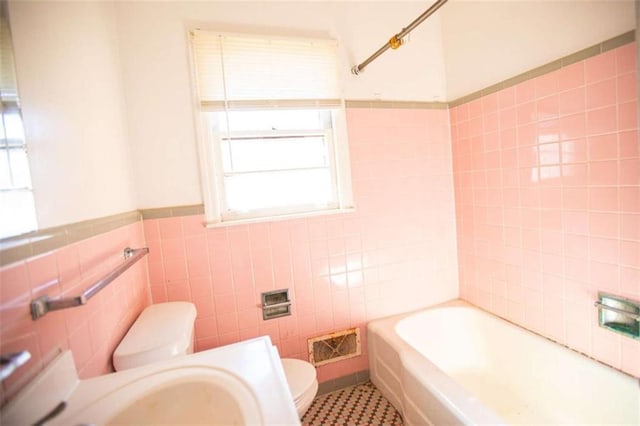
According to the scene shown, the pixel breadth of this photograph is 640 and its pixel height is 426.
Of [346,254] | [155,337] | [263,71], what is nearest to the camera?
[155,337]

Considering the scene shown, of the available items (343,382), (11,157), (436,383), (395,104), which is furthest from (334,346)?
(11,157)

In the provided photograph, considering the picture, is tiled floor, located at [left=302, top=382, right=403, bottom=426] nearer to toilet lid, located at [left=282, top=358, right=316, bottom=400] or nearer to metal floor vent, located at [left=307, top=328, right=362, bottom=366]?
metal floor vent, located at [left=307, top=328, right=362, bottom=366]

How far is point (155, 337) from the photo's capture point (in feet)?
3.57

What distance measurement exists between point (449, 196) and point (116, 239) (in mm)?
2009

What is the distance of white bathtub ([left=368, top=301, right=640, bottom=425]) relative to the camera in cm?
122

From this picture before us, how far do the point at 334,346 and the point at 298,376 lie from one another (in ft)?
1.51

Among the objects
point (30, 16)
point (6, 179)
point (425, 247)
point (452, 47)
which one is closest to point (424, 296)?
point (425, 247)

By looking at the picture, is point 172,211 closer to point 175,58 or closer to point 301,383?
point 175,58

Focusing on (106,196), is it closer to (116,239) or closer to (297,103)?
(116,239)

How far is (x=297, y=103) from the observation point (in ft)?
5.62

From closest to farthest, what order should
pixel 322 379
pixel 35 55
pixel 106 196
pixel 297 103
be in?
pixel 35 55, pixel 106 196, pixel 297 103, pixel 322 379

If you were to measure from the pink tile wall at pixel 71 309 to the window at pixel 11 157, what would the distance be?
0.34 feet

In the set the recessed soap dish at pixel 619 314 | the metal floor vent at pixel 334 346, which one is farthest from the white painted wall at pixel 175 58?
the recessed soap dish at pixel 619 314

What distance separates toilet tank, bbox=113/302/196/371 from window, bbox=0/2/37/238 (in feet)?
1.73
